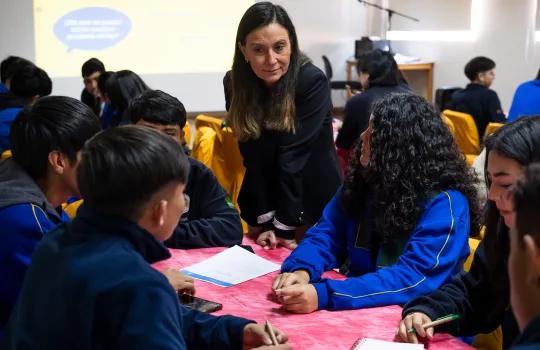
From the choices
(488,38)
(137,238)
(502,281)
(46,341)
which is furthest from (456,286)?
(488,38)

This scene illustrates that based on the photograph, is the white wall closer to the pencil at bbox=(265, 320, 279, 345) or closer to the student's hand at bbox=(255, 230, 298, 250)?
the student's hand at bbox=(255, 230, 298, 250)

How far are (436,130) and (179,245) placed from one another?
0.98 m

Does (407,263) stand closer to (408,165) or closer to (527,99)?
(408,165)

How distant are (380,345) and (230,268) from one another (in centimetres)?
76

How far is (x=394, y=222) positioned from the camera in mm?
2148

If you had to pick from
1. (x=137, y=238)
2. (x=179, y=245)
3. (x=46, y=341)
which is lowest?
(x=179, y=245)

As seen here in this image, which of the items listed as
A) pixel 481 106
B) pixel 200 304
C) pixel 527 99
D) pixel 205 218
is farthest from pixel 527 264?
pixel 481 106

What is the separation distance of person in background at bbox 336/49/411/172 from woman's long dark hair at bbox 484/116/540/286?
2.63 meters

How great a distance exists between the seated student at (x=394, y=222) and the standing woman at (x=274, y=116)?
43 centimetres

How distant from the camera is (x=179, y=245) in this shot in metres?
2.60

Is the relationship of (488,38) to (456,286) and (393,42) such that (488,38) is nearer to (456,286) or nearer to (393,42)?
(393,42)

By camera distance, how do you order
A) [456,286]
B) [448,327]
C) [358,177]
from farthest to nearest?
[358,177], [456,286], [448,327]

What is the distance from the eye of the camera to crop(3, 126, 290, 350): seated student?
4.00 ft

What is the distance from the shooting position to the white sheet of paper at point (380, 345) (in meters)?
1.65
